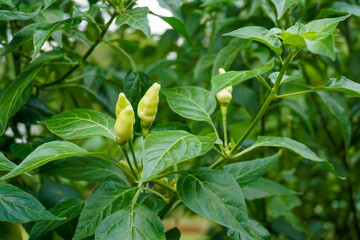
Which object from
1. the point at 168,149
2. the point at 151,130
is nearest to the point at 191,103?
the point at 151,130

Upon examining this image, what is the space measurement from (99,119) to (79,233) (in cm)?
16

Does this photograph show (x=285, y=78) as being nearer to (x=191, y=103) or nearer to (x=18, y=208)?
(x=191, y=103)

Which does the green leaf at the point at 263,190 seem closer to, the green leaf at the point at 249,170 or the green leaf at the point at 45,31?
the green leaf at the point at 249,170

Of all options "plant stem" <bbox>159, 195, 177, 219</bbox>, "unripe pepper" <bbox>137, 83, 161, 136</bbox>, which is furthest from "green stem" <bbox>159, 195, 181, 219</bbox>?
"unripe pepper" <bbox>137, 83, 161, 136</bbox>

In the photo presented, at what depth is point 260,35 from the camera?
0.48 metres

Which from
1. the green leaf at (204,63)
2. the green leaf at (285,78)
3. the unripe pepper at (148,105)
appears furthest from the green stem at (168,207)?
the green leaf at (204,63)

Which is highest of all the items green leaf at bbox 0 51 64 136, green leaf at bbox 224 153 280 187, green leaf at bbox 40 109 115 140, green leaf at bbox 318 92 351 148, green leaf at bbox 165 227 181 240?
green leaf at bbox 0 51 64 136

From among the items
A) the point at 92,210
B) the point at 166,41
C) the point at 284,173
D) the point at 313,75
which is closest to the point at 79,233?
the point at 92,210

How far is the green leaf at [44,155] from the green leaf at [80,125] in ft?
0.13

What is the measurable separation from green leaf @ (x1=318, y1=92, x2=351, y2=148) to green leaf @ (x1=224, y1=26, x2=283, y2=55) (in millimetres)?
375

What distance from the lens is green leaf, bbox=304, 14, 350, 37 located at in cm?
45

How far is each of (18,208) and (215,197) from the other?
9.3 inches

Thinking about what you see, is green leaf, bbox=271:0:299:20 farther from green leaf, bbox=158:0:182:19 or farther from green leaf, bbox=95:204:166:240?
green leaf, bbox=95:204:166:240

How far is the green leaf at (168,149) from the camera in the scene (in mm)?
399
